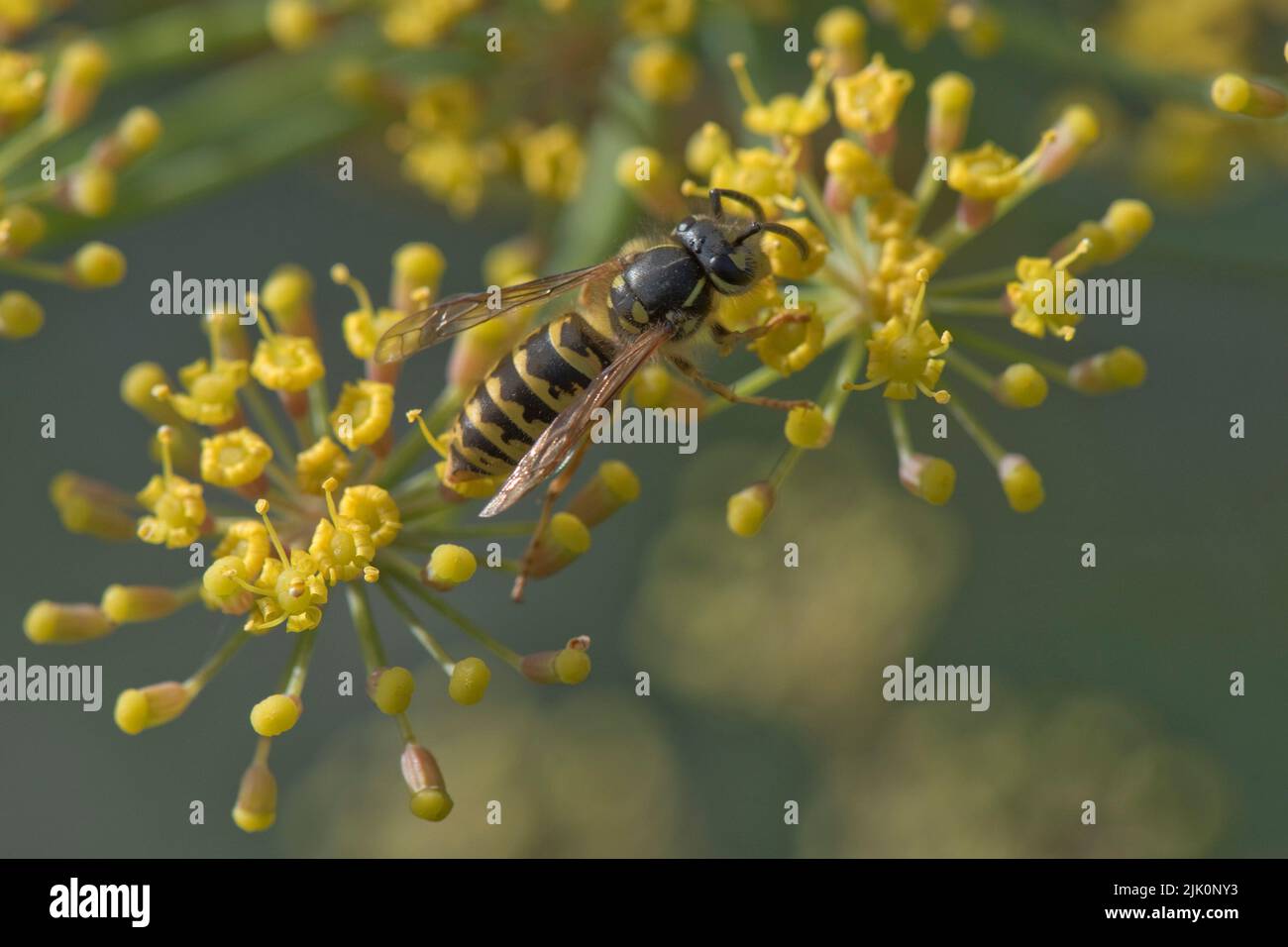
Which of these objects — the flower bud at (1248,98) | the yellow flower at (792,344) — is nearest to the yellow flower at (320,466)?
the yellow flower at (792,344)

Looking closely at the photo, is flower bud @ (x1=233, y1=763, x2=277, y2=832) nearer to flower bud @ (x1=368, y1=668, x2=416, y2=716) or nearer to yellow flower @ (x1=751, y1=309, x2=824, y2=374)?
flower bud @ (x1=368, y1=668, x2=416, y2=716)

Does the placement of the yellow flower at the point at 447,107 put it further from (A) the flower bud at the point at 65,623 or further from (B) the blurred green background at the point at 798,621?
(A) the flower bud at the point at 65,623

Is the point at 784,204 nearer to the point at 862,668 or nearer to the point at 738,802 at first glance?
the point at 862,668

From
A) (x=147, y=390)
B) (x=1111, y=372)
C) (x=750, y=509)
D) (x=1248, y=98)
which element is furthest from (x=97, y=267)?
(x=1248, y=98)

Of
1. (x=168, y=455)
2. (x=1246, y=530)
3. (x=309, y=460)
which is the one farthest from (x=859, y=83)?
(x=1246, y=530)

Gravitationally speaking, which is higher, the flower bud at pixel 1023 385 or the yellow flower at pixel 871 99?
the yellow flower at pixel 871 99

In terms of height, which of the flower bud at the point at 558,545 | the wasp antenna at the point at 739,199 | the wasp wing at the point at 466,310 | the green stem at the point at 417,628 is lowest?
the green stem at the point at 417,628

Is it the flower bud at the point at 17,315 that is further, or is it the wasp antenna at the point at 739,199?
the flower bud at the point at 17,315

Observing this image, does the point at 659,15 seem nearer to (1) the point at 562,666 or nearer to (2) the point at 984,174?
(2) the point at 984,174
